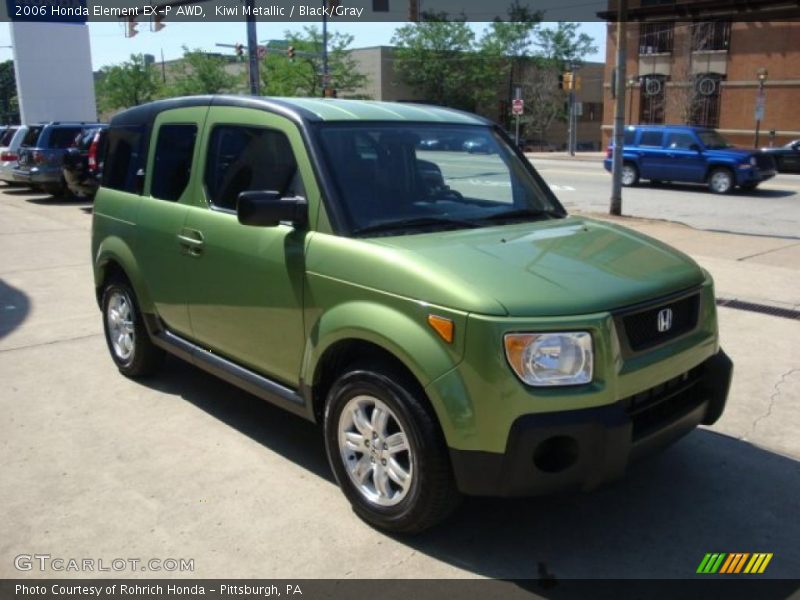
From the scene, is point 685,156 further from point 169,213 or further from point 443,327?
point 443,327

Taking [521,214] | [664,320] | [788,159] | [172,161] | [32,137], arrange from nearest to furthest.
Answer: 1. [664,320]
2. [521,214]
3. [172,161]
4. [32,137]
5. [788,159]

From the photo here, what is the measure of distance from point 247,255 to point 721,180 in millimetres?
18729

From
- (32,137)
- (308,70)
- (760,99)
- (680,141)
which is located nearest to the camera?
(32,137)

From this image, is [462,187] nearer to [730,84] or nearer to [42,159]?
[42,159]

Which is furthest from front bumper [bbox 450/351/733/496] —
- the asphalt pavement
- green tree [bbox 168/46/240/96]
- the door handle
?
green tree [bbox 168/46/240/96]

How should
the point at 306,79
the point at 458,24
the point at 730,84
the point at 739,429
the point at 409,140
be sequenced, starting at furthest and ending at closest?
the point at 458,24 → the point at 306,79 → the point at 730,84 → the point at 739,429 → the point at 409,140

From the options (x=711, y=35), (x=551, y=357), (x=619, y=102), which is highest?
(x=711, y=35)

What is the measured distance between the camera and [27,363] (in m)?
6.00

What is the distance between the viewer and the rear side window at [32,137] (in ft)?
62.2

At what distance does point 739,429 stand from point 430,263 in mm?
2549

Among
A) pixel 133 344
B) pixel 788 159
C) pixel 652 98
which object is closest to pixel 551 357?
pixel 133 344

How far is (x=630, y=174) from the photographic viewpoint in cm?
2208

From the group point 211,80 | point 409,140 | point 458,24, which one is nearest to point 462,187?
point 409,140

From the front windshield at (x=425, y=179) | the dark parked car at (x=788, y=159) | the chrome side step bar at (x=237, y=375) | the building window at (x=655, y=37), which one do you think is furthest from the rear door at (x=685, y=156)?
the building window at (x=655, y=37)
